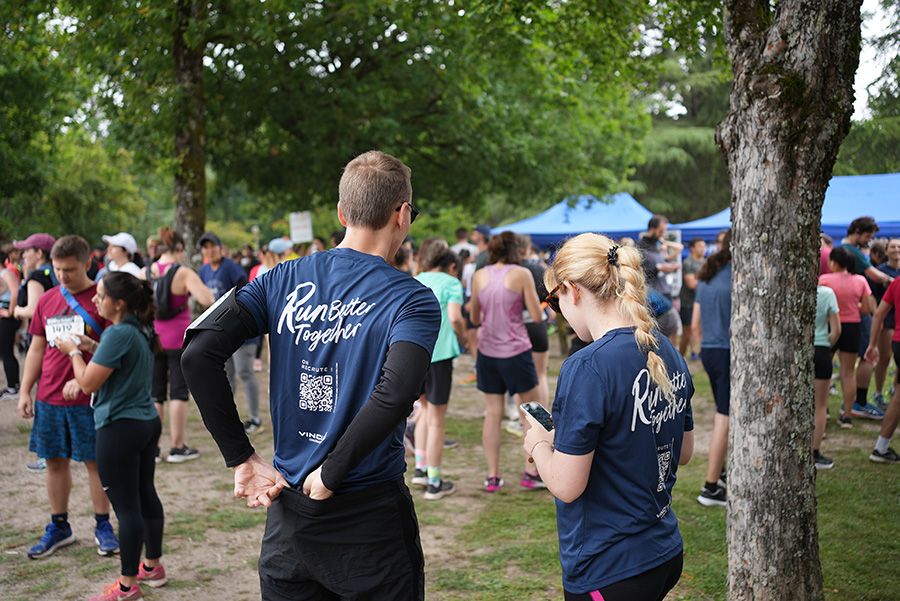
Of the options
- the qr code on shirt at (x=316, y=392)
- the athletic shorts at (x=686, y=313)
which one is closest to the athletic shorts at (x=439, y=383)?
the qr code on shirt at (x=316, y=392)

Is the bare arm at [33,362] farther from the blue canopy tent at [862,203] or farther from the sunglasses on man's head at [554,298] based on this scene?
the blue canopy tent at [862,203]

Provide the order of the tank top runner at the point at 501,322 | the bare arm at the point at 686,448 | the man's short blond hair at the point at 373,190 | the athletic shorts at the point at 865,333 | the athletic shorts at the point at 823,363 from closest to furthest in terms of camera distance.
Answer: the man's short blond hair at the point at 373,190
the bare arm at the point at 686,448
the tank top runner at the point at 501,322
the athletic shorts at the point at 823,363
the athletic shorts at the point at 865,333

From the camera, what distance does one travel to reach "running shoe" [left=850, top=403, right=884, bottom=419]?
357 inches

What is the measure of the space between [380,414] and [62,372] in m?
3.66

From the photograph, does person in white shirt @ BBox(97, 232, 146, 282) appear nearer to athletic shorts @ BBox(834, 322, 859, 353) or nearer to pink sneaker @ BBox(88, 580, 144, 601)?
pink sneaker @ BBox(88, 580, 144, 601)

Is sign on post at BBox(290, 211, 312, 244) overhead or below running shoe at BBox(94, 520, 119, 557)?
overhead

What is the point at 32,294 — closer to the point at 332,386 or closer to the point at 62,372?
the point at 62,372

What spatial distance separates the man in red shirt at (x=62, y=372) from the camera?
505 cm

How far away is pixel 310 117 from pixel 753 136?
11.6 m

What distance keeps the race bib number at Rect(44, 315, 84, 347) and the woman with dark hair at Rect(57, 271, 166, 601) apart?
360 millimetres

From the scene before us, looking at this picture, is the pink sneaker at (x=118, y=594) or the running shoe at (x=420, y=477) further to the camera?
the running shoe at (x=420, y=477)

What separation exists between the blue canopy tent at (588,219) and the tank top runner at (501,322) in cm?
1172

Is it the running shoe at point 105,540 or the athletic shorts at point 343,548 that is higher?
the athletic shorts at point 343,548

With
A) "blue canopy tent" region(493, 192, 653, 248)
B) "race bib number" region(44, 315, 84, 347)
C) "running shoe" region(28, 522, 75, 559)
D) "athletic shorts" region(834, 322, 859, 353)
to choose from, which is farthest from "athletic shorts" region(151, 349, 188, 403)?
"blue canopy tent" region(493, 192, 653, 248)
